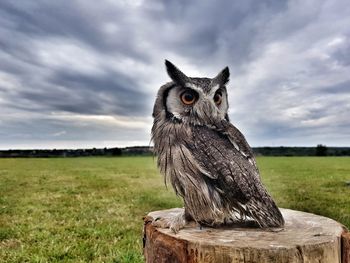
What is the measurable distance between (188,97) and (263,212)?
1.29 meters

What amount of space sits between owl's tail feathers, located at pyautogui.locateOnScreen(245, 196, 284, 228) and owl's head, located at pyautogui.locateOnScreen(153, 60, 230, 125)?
0.86 metres

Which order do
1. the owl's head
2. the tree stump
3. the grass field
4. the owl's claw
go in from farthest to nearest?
the grass field
the owl's head
the owl's claw
the tree stump

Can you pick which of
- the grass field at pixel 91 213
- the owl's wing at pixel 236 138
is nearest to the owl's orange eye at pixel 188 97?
the owl's wing at pixel 236 138

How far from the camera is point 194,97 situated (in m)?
3.72

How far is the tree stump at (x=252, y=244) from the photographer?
2.96 meters

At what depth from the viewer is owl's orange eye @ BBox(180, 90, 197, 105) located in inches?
147

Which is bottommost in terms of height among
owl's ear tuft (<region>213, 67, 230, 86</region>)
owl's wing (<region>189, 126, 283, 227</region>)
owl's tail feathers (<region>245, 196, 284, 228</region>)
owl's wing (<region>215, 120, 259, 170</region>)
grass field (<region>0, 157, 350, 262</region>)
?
grass field (<region>0, 157, 350, 262</region>)

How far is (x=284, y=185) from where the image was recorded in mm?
16438

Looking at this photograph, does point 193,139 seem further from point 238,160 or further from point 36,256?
point 36,256

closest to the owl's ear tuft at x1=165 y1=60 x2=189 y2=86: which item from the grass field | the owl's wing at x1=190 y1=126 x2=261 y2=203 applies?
the owl's wing at x1=190 y1=126 x2=261 y2=203

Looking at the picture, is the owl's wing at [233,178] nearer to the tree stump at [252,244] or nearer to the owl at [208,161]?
the owl at [208,161]

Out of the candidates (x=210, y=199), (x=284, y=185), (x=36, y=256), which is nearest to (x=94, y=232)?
(x=36, y=256)

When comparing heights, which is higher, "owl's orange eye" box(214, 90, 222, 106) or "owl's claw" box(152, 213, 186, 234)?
"owl's orange eye" box(214, 90, 222, 106)

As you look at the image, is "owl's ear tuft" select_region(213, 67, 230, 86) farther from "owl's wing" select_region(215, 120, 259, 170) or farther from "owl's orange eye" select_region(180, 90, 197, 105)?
"owl's wing" select_region(215, 120, 259, 170)
